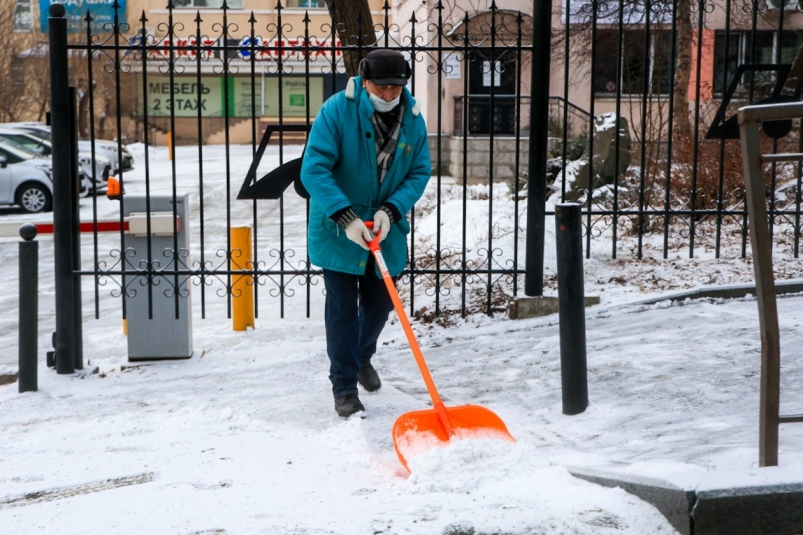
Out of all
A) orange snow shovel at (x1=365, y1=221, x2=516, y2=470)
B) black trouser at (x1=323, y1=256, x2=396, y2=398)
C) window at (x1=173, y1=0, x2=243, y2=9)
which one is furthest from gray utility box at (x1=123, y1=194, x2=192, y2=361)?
window at (x1=173, y1=0, x2=243, y2=9)

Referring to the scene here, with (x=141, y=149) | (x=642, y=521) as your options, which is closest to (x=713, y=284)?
(x=642, y=521)

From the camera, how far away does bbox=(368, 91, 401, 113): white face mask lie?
14.7 feet

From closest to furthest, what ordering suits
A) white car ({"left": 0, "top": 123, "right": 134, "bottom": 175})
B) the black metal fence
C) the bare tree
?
the black metal fence < white car ({"left": 0, "top": 123, "right": 134, "bottom": 175}) < the bare tree

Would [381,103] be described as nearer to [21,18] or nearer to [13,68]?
[13,68]

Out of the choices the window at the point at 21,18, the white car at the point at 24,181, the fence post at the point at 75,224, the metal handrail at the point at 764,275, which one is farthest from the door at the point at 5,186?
the metal handrail at the point at 764,275

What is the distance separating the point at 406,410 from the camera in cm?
483

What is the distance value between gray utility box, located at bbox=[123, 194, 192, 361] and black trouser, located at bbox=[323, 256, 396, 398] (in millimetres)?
1771

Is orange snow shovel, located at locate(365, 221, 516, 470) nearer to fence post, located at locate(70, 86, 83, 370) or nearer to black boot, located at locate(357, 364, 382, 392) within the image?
black boot, located at locate(357, 364, 382, 392)

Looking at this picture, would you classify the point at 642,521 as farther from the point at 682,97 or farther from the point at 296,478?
the point at 682,97

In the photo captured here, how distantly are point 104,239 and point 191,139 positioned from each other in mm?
26444

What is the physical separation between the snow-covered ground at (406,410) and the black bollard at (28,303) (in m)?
0.19

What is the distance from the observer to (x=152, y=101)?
3888cm

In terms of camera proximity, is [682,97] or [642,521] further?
[682,97]

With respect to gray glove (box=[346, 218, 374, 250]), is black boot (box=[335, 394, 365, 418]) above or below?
below
